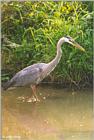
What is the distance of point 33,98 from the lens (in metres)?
6.05

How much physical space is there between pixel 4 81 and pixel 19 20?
112cm

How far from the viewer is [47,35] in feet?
21.6

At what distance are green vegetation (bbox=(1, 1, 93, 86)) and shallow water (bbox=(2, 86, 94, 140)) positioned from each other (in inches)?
13.1

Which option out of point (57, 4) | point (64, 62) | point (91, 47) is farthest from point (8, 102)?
point (57, 4)

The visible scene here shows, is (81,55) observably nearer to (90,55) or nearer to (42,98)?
(90,55)

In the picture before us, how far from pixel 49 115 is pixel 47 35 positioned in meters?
1.53

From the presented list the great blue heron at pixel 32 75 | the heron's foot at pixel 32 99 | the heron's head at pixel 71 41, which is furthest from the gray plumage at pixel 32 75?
the heron's head at pixel 71 41

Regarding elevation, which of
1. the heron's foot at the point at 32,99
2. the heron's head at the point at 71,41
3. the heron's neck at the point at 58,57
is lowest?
the heron's foot at the point at 32,99

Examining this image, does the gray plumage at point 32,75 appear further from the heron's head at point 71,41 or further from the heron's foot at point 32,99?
the heron's head at point 71,41

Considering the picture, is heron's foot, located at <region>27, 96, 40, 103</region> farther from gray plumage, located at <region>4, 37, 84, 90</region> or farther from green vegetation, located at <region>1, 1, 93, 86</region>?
green vegetation, located at <region>1, 1, 93, 86</region>

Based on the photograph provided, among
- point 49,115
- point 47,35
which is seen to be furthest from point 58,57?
point 49,115

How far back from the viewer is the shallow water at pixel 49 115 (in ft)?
15.7

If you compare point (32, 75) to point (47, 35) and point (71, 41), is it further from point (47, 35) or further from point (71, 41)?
point (47, 35)

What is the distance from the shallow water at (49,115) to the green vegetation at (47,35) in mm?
332
